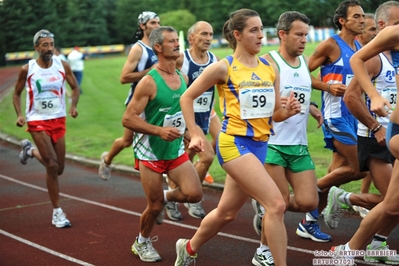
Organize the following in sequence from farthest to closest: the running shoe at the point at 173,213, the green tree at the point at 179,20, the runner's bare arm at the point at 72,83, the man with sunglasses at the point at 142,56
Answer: the green tree at the point at 179,20 → the runner's bare arm at the point at 72,83 → the man with sunglasses at the point at 142,56 → the running shoe at the point at 173,213

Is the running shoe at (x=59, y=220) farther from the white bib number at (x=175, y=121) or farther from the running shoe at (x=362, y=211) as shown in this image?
the running shoe at (x=362, y=211)

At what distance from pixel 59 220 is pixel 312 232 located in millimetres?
3281

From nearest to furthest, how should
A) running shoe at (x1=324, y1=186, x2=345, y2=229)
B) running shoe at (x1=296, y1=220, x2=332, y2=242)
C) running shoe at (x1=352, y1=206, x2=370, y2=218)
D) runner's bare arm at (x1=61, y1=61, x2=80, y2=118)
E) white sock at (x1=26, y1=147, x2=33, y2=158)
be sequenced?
running shoe at (x1=324, y1=186, x2=345, y2=229) < running shoe at (x1=296, y1=220, x2=332, y2=242) < running shoe at (x1=352, y1=206, x2=370, y2=218) < runner's bare arm at (x1=61, y1=61, x2=80, y2=118) < white sock at (x1=26, y1=147, x2=33, y2=158)

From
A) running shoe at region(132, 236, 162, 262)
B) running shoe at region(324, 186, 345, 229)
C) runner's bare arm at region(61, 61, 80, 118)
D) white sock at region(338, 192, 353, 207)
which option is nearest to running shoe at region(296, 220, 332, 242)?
running shoe at region(324, 186, 345, 229)

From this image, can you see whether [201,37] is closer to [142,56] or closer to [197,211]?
[142,56]

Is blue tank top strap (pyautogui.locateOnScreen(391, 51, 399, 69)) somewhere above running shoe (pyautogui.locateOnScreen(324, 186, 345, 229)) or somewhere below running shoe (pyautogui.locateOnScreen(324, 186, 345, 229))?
above

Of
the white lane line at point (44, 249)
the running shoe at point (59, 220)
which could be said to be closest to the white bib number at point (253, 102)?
the white lane line at point (44, 249)

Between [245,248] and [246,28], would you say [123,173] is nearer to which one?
[245,248]

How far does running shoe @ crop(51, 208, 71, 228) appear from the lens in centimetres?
844

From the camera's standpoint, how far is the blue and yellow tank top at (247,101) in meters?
5.57

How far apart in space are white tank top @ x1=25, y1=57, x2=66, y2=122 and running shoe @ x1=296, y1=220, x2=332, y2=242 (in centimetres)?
362

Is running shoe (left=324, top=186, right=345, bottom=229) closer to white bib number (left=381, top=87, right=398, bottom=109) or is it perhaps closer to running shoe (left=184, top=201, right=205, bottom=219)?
white bib number (left=381, top=87, right=398, bottom=109)

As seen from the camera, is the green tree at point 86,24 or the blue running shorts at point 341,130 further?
the green tree at point 86,24

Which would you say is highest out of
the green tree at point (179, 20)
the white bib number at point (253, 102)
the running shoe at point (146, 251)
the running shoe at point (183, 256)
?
the white bib number at point (253, 102)
